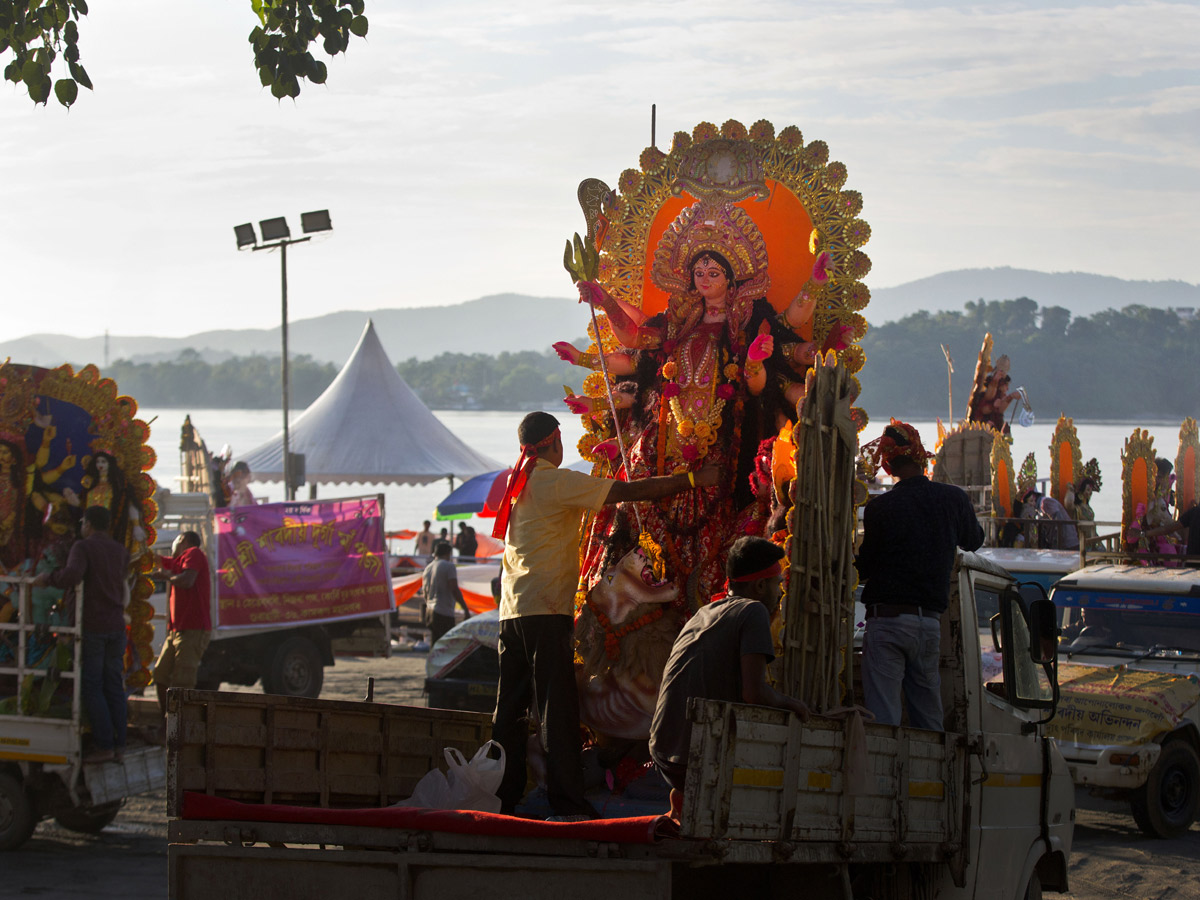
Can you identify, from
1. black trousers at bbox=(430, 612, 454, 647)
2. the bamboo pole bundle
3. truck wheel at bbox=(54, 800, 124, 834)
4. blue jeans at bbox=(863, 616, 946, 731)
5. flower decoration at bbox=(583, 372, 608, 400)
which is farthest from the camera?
black trousers at bbox=(430, 612, 454, 647)

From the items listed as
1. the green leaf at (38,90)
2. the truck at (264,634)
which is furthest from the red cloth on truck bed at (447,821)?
the truck at (264,634)

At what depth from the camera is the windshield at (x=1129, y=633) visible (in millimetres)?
10008

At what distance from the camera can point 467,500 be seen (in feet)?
81.5

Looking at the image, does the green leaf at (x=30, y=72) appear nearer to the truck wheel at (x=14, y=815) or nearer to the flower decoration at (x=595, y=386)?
the flower decoration at (x=595, y=386)

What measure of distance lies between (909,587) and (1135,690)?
5.11 m

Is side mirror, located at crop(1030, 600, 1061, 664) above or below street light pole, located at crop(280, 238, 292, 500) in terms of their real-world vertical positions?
below

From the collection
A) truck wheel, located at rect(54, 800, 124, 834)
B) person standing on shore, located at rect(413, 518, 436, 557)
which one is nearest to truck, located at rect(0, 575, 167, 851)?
truck wheel, located at rect(54, 800, 124, 834)

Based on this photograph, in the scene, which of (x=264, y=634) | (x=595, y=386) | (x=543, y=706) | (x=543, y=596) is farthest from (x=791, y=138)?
(x=264, y=634)

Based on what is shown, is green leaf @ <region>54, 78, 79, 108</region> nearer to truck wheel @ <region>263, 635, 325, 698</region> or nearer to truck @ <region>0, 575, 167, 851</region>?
truck @ <region>0, 575, 167, 851</region>

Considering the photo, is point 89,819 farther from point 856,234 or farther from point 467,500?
point 467,500

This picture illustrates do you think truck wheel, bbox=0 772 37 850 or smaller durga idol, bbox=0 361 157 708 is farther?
smaller durga idol, bbox=0 361 157 708

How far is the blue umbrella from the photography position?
24562mm

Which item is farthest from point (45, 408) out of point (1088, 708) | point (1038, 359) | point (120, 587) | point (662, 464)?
point (1038, 359)

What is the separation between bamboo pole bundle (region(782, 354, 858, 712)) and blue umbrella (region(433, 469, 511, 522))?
19.1m
